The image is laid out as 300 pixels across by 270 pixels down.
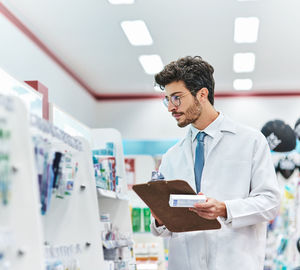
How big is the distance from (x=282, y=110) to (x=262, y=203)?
22.4 ft

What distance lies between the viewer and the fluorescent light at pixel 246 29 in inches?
236

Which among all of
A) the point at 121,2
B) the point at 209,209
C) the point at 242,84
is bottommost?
the point at 209,209

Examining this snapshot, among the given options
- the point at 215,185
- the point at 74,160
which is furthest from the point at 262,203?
the point at 74,160

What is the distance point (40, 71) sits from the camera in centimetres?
668

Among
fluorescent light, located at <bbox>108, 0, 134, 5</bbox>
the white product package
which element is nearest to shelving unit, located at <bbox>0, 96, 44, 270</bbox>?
the white product package

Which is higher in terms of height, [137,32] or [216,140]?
[137,32]

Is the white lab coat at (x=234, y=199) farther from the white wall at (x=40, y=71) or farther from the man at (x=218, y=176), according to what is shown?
the white wall at (x=40, y=71)

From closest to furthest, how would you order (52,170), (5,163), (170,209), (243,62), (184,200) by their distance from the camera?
(5,163)
(52,170)
(184,200)
(170,209)
(243,62)

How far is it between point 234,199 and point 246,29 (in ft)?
13.7

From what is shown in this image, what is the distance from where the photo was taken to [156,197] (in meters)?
2.30

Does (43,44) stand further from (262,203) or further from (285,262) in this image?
(262,203)

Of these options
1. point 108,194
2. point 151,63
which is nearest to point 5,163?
point 108,194

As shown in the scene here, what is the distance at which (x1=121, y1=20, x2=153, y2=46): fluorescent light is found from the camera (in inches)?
241

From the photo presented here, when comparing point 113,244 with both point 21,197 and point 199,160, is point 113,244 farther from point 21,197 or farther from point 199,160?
point 21,197
